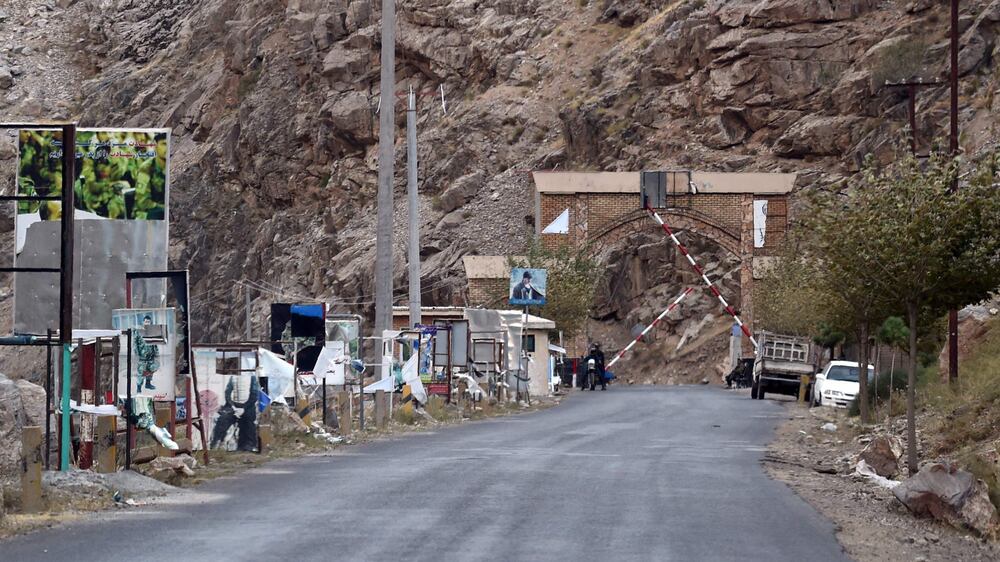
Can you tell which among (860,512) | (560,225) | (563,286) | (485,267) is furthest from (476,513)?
(560,225)

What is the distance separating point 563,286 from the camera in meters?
63.9

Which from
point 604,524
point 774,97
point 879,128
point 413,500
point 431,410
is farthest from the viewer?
point 774,97

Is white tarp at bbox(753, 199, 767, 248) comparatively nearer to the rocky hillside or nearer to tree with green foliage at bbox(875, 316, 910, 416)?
the rocky hillside

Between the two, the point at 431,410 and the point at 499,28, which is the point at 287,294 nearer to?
the point at 499,28

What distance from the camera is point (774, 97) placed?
79.2m

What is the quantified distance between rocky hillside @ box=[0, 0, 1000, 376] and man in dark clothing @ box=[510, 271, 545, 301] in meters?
25.3

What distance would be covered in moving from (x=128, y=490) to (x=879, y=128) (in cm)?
6475

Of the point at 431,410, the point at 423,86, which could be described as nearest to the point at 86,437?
the point at 431,410

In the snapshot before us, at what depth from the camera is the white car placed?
38.8m

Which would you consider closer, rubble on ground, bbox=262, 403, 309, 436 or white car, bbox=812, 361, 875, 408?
rubble on ground, bbox=262, 403, 309, 436

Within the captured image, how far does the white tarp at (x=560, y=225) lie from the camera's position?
69.3m

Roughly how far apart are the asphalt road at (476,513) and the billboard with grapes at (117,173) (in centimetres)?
463

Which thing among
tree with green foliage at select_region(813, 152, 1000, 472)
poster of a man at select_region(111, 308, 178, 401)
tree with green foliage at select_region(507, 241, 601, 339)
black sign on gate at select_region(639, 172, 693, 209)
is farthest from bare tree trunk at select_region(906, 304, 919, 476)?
black sign on gate at select_region(639, 172, 693, 209)

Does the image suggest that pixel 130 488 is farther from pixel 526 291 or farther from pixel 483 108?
pixel 483 108
